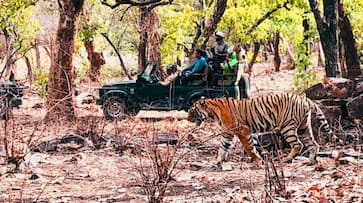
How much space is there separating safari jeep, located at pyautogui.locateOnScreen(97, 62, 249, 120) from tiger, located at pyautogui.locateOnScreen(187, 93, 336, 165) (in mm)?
4270

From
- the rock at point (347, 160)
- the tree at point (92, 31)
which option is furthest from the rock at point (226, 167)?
the tree at point (92, 31)

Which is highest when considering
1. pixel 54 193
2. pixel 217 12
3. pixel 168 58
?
pixel 217 12

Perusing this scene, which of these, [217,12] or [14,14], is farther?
[217,12]

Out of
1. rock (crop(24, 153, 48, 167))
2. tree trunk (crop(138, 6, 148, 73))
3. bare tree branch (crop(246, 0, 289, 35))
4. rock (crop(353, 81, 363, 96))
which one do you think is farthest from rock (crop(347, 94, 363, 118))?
tree trunk (crop(138, 6, 148, 73))

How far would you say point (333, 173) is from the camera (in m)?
6.95

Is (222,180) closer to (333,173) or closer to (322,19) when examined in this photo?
(333,173)

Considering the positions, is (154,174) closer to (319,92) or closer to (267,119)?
(267,119)

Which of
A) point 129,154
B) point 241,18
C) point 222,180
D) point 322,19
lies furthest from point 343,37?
point 222,180

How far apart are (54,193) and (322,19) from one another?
721cm

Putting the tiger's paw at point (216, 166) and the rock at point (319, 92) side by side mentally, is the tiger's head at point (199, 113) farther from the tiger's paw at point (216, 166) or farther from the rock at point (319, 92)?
the rock at point (319, 92)

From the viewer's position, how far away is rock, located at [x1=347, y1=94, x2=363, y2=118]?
9133 millimetres

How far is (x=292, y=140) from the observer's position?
8508 millimetres

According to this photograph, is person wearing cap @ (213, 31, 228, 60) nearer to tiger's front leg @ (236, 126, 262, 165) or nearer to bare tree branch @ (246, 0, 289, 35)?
tiger's front leg @ (236, 126, 262, 165)

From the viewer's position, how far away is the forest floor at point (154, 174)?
19.5 ft
